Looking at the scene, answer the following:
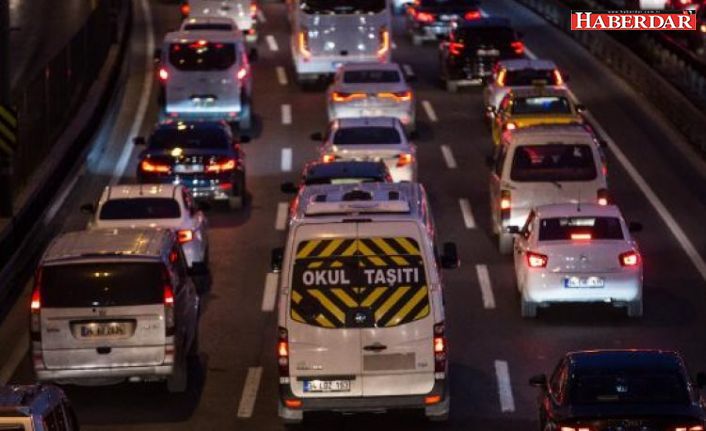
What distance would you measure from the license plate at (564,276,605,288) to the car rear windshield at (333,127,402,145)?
8.30 m

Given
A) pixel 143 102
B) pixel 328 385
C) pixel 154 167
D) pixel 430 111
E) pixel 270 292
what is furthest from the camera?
pixel 143 102

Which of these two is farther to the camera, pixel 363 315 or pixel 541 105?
pixel 541 105

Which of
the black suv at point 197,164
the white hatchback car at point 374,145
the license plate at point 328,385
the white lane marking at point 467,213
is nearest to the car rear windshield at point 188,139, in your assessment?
the black suv at point 197,164

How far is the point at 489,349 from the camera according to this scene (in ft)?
82.5

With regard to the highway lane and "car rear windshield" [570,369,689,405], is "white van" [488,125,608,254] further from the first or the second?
"car rear windshield" [570,369,689,405]

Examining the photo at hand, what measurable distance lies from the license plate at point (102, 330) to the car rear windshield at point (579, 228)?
7.35m

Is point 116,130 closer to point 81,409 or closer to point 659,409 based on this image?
point 81,409

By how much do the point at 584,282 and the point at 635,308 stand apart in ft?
2.72

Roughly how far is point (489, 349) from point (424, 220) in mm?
3498

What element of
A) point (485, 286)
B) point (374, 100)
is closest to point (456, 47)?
point (374, 100)

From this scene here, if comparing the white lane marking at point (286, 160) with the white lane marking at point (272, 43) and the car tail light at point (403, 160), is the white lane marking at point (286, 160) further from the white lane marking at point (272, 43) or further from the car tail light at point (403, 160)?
the white lane marking at point (272, 43)

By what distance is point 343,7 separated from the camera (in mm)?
45875

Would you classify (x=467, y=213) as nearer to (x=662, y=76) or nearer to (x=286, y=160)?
(x=286, y=160)

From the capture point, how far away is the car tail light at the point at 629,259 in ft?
86.1
